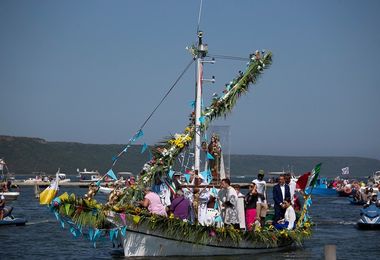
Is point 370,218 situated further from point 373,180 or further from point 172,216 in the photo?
point 373,180

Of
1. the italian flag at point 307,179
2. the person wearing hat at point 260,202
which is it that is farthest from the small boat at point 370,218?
the person wearing hat at point 260,202

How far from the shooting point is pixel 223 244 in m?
23.0

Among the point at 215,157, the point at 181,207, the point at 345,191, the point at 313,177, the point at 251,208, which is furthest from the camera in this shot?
the point at 345,191

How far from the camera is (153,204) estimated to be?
22203 mm

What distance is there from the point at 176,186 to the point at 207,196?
106cm

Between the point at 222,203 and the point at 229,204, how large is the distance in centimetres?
22

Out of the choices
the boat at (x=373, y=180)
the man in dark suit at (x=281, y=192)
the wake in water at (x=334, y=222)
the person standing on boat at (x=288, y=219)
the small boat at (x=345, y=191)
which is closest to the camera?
the man in dark suit at (x=281, y=192)

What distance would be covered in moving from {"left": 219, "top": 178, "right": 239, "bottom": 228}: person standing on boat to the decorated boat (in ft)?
0.67

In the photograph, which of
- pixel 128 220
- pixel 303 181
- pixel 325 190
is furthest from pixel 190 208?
pixel 325 190

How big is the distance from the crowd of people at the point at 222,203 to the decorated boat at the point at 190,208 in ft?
0.22

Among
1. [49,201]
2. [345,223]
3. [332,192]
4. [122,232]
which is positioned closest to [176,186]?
[122,232]

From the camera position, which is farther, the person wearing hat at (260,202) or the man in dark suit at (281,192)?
the man in dark suit at (281,192)

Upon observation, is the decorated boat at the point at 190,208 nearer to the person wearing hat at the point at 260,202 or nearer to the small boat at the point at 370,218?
the person wearing hat at the point at 260,202

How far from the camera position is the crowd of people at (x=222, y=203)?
2262 cm
